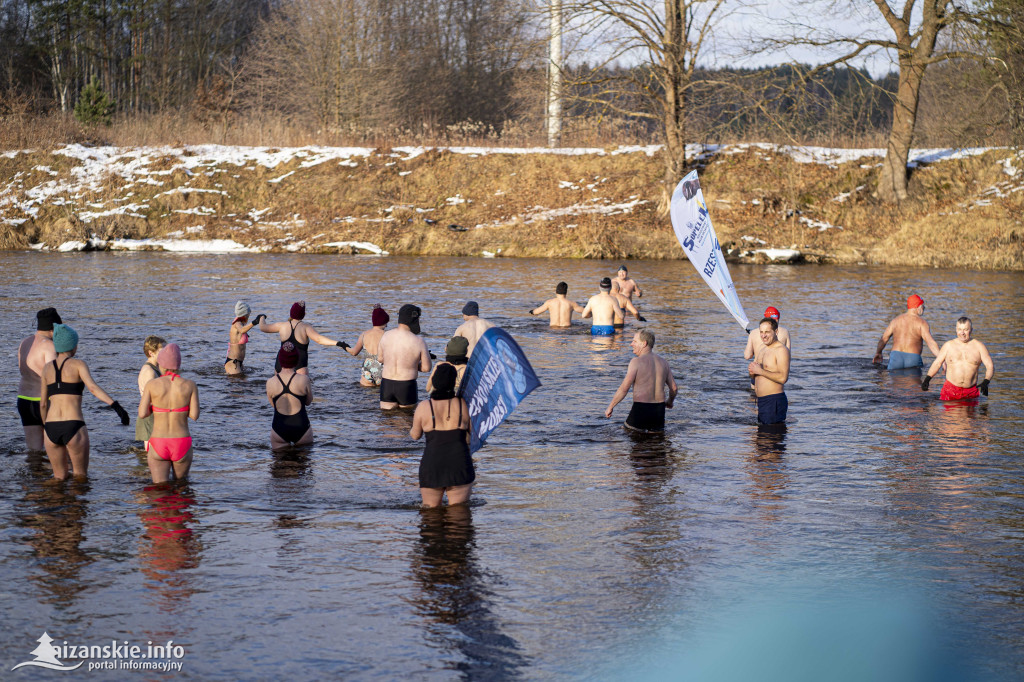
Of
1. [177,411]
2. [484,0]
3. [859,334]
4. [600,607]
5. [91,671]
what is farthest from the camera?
[484,0]

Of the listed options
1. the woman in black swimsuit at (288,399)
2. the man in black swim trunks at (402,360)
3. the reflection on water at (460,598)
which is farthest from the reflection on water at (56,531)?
the man in black swim trunks at (402,360)

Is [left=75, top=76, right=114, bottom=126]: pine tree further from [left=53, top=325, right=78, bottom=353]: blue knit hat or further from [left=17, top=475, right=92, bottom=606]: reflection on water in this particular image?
[left=53, top=325, right=78, bottom=353]: blue knit hat

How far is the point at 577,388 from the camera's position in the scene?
50.3 feet

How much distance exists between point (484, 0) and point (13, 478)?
6353 cm

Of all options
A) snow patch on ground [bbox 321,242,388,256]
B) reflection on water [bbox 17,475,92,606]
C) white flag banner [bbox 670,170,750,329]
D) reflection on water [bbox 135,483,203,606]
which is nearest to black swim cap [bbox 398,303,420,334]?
white flag banner [bbox 670,170,750,329]

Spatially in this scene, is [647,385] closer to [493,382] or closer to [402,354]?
[402,354]

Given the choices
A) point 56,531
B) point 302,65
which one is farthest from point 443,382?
point 302,65

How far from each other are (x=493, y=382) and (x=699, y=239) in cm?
465

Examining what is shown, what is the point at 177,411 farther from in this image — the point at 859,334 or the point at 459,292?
the point at 459,292

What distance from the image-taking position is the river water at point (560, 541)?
6.61 m

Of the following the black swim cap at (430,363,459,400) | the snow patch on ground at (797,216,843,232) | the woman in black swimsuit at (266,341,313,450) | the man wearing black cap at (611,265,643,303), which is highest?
the snow patch on ground at (797,216,843,232)

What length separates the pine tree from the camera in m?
47.9

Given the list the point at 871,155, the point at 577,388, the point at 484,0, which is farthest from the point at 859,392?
the point at 484,0

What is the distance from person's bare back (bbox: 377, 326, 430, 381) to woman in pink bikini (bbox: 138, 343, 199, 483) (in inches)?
153
